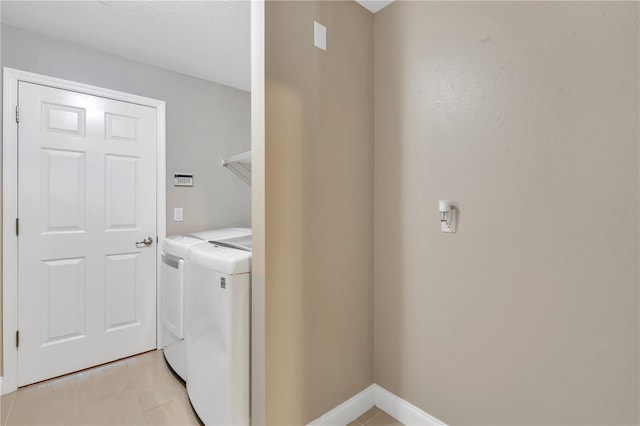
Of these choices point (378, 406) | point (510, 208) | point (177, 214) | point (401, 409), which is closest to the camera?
point (510, 208)

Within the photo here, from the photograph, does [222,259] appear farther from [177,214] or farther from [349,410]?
[177,214]

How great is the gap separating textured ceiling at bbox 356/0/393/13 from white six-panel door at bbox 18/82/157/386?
1.85 m

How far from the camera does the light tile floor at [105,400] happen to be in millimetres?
1603

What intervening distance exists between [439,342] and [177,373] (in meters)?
1.75

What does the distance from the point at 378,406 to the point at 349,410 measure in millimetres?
227

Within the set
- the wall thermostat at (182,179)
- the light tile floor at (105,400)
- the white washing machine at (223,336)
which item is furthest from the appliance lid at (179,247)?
the light tile floor at (105,400)

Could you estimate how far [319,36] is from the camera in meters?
1.50

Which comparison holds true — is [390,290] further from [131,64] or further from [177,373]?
[131,64]

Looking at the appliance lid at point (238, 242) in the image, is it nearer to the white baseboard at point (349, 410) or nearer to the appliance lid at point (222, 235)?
the appliance lid at point (222, 235)

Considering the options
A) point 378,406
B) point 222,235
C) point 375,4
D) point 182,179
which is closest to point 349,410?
point 378,406

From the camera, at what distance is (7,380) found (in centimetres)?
182

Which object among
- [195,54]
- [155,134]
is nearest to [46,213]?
[155,134]

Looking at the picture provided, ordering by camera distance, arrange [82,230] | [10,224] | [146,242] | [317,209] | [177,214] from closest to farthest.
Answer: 1. [317,209]
2. [10,224]
3. [82,230]
4. [146,242]
5. [177,214]

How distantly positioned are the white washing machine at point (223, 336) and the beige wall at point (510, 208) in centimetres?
83
